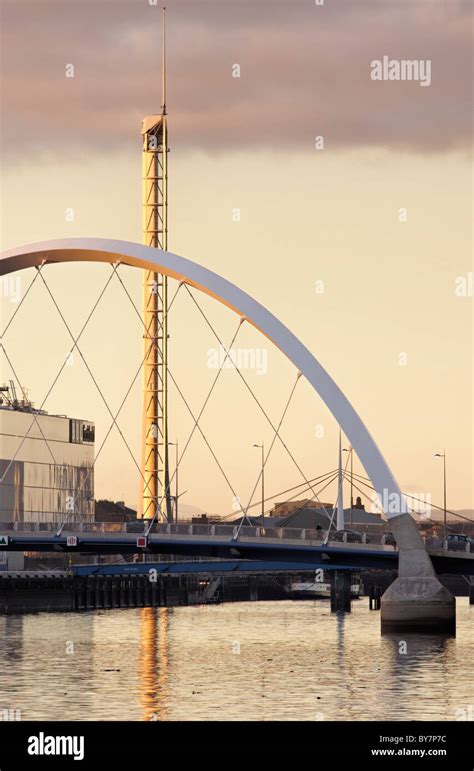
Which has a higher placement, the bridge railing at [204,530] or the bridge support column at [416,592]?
the bridge railing at [204,530]

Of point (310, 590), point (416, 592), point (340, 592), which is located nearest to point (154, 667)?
point (416, 592)

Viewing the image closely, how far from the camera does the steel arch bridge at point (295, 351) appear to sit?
253 ft

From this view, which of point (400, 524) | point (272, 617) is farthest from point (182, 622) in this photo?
point (400, 524)

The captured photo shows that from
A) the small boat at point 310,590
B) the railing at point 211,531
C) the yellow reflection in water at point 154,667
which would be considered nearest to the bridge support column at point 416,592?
the railing at point 211,531

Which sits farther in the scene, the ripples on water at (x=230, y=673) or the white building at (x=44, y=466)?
the white building at (x=44, y=466)

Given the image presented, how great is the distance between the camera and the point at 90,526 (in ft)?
275

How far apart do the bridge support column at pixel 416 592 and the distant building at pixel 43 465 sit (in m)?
52.2

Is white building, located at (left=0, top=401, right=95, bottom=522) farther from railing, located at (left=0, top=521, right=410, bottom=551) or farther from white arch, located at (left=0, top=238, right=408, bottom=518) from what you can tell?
white arch, located at (left=0, top=238, right=408, bottom=518)

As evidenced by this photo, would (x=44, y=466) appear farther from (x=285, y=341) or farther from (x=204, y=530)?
(x=285, y=341)

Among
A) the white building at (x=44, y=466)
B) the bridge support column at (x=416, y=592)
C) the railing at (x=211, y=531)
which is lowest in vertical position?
the bridge support column at (x=416, y=592)

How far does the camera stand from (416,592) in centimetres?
7806

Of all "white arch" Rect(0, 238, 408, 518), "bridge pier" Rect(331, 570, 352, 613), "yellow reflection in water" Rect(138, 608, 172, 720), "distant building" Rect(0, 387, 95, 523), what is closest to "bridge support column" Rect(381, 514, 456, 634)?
"white arch" Rect(0, 238, 408, 518)

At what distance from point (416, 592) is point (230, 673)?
1767cm

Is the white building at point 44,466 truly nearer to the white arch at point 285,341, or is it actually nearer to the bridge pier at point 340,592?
the bridge pier at point 340,592
